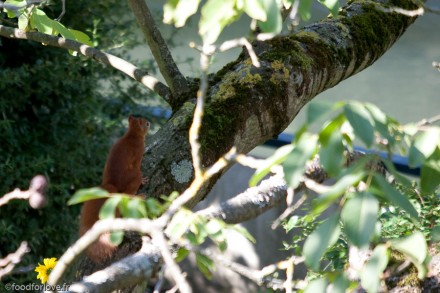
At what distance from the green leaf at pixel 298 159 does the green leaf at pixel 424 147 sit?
13cm

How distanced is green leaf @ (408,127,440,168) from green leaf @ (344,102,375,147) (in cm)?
10

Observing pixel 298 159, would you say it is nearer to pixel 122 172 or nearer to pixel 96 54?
pixel 96 54

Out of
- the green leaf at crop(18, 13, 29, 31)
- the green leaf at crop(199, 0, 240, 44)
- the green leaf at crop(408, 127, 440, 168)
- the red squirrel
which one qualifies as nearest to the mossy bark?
the red squirrel

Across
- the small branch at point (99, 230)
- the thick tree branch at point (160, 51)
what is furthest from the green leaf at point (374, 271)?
the thick tree branch at point (160, 51)

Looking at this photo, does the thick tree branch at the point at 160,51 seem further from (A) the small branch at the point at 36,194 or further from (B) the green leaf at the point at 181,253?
(A) the small branch at the point at 36,194

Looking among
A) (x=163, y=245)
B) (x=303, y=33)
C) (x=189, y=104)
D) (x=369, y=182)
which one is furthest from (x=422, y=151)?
(x=303, y=33)

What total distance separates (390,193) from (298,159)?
4.0 inches

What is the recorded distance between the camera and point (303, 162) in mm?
809

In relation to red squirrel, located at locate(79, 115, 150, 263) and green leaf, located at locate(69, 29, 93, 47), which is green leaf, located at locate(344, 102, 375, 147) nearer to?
red squirrel, located at locate(79, 115, 150, 263)

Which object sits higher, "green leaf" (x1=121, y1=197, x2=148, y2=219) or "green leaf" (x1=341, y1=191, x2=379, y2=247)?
"green leaf" (x1=341, y1=191, x2=379, y2=247)

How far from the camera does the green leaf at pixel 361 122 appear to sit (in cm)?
80

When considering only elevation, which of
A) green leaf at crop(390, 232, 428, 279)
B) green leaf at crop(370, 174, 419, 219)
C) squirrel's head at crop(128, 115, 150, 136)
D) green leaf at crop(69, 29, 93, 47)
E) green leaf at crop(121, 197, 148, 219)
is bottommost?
squirrel's head at crop(128, 115, 150, 136)

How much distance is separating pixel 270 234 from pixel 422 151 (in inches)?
132

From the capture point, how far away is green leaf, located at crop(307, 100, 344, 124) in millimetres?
803
